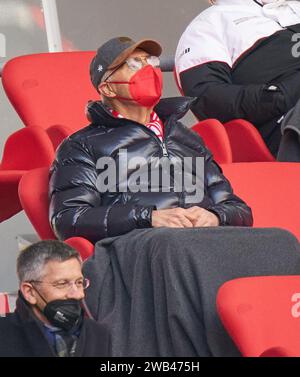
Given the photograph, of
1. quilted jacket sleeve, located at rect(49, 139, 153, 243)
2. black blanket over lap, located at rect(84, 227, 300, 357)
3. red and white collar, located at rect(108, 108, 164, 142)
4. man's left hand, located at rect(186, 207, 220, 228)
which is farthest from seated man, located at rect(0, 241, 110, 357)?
red and white collar, located at rect(108, 108, 164, 142)

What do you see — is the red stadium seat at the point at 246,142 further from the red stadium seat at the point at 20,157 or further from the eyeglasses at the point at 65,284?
the eyeglasses at the point at 65,284

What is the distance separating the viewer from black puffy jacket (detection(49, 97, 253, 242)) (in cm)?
396

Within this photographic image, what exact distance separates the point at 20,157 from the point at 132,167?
0.57 metres

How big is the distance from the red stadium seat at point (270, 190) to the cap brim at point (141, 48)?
439mm

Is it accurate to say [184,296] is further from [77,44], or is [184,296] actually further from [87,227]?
[77,44]

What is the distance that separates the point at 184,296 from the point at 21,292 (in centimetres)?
48

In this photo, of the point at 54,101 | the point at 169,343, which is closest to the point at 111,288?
the point at 169,343

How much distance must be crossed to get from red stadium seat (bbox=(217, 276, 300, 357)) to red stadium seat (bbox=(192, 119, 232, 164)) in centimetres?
128

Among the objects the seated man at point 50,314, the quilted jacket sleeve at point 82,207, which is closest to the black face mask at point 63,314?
the seated man at point 50,314

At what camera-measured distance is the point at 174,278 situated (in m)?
3.55

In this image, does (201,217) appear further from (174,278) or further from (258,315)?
(258,315)

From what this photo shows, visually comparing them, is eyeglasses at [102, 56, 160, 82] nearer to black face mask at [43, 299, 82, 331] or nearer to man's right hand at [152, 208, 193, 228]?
man's right hand at [152, 208, 193, 228]

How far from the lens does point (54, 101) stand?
5.15 metres

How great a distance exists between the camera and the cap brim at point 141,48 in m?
4.29
